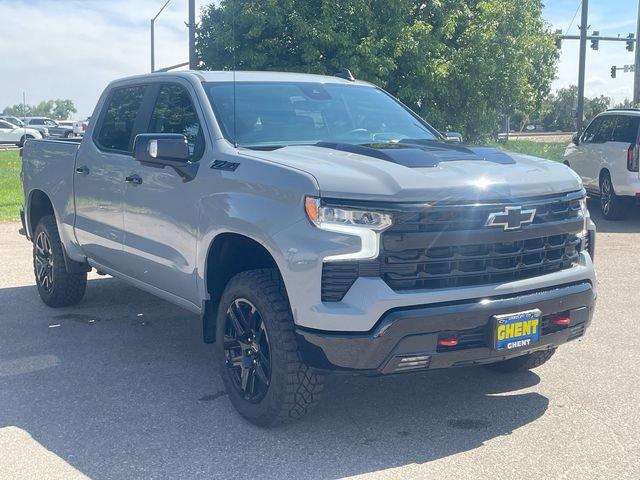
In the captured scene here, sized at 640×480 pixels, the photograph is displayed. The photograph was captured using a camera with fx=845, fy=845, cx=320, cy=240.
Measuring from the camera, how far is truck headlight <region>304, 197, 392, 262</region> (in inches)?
156

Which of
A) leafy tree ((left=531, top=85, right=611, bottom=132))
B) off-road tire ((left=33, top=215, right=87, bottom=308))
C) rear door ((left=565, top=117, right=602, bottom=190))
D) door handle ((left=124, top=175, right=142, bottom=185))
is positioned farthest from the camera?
leafy tree ((left=531, top=85, right=611, bottom=132))

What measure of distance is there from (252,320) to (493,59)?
52.8 ft

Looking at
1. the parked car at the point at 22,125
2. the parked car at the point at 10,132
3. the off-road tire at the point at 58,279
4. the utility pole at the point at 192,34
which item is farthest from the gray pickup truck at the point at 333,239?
the parked car at the point at 22,125

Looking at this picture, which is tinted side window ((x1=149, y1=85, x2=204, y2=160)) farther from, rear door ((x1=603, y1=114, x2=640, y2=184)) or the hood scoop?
rear door ((x1=603, y1=114, x2=640, y2=184))

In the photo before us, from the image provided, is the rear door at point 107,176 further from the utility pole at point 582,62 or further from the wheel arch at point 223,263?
the utility pole at point 582,62

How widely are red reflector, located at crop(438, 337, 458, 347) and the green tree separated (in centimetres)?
1360

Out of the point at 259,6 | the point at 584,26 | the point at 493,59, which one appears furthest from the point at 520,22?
the point at 584,26

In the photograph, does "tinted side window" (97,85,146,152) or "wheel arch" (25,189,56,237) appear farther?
"wheel arch" (25,189,56,237)

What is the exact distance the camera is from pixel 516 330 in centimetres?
419

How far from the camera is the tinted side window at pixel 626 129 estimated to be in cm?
1286

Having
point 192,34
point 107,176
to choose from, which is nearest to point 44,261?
point 107,176

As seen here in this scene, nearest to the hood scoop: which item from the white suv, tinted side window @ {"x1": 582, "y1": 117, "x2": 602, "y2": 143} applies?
the white suv

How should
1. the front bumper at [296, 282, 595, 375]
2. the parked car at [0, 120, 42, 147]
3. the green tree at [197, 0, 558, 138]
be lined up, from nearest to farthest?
1. the front bumper at [296, 282, 595, 375]
2. the green tree at [197, 0, 558, 138]
3. the parked car at [0, 120, 42, 147]

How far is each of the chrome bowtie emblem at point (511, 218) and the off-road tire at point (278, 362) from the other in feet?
3.63
